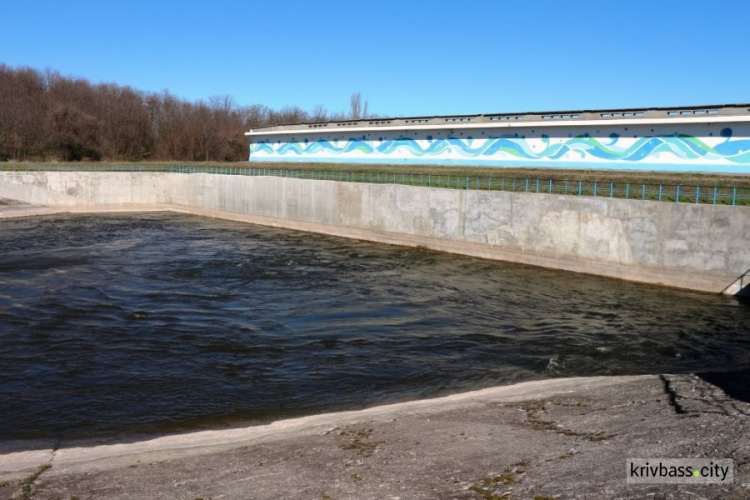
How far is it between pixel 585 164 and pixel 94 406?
3293cm

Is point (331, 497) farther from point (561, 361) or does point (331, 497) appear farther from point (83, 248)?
point (83, 248)

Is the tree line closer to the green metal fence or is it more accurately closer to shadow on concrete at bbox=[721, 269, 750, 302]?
the green metal fence

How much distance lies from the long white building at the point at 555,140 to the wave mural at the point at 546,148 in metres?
0.04

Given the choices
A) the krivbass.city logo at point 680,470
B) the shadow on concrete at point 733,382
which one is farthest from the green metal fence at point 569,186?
the krivbass.city logo at point 680,470

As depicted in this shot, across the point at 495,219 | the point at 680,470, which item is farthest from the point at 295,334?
the point at 495,219

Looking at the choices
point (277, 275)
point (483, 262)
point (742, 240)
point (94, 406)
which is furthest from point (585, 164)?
point (94, 406)

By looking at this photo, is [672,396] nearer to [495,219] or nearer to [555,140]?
[495,219]

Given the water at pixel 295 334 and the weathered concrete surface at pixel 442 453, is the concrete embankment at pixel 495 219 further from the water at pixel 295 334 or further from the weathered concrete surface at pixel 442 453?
the weathered concrete surface at pixel 442 453

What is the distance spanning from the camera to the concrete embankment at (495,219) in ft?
74.0

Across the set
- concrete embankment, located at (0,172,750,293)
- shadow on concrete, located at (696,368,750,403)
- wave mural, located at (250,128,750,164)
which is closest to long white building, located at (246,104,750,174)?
wave mural, located at (250,128,750,164)

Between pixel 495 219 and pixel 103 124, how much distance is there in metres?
60.4

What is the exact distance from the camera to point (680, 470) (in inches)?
278

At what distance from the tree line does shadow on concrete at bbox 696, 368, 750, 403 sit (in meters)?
71.3

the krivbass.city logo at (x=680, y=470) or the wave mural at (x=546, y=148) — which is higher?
the wave mural at (x=546, y=148)
